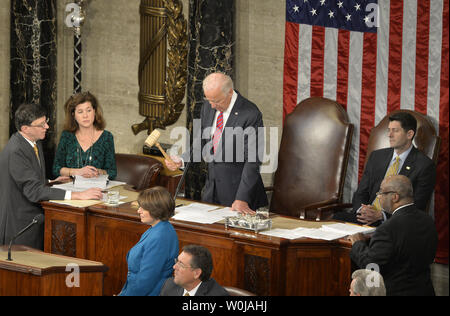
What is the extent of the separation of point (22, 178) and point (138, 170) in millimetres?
1618

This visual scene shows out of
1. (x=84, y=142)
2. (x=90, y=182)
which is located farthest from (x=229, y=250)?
(x=84, y=142)

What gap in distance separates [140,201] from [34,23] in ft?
13.6

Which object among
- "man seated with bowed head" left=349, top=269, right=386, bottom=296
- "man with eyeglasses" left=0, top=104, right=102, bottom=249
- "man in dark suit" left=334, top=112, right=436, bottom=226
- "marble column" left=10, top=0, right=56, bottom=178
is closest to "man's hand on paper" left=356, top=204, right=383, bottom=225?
"man in dark suit" left=334, top=112, right=436, bottom=226

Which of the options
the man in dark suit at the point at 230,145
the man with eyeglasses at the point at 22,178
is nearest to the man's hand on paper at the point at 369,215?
the man in dark suit at the point at 230,145

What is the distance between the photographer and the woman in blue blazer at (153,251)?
4609 mm

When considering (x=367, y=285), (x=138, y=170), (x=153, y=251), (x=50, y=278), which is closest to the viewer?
(x=367, y=285)

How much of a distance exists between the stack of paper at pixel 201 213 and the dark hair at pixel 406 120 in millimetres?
1601

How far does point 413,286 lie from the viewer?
15.5 feet

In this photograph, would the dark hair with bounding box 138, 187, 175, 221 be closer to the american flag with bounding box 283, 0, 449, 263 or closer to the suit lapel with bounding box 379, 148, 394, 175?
the suit lapel with bounding box 379, 148, 394, 175

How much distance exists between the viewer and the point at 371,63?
7.13 metres

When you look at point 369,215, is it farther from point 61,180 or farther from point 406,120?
point 61,180

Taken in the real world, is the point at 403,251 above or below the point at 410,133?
below

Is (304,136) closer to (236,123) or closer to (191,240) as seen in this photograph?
(236,123)
